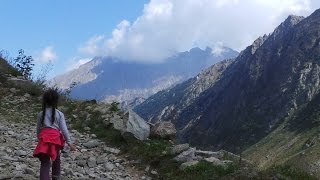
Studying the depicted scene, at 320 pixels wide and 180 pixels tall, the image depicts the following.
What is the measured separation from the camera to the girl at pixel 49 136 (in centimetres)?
912

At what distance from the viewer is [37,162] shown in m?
12.7

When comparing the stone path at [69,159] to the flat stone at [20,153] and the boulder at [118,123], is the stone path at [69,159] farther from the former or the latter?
the boulder at [118,123]

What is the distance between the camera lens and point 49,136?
30.6ft

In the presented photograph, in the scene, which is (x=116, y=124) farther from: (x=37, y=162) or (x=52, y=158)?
(x=52, y=158)

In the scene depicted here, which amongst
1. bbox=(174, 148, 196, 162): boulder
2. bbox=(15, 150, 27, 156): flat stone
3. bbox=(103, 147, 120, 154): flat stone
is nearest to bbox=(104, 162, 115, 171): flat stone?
bbox=(103, 147, 120, 154): flat stone

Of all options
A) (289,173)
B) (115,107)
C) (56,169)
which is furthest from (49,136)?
(115,107)

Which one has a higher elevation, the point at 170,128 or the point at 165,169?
the point at 170,128

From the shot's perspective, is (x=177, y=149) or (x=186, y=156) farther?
(x=177, y=149)

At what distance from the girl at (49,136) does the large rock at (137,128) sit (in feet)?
22.2

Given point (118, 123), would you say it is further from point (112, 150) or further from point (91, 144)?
point (112, 150)

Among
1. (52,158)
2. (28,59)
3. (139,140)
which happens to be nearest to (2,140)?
(139,140)

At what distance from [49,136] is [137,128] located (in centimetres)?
780

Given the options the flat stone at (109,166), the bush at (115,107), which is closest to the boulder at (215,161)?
the flat stone at (109,166)

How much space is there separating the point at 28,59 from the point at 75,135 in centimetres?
1030
